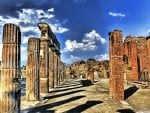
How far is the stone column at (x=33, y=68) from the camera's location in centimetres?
1372

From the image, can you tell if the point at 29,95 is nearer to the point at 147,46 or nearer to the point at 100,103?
the point at 100,103

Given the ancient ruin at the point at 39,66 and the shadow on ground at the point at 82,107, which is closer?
the ancient ruin at the point at 39,66

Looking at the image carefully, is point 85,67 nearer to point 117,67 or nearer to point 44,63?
point 44,63

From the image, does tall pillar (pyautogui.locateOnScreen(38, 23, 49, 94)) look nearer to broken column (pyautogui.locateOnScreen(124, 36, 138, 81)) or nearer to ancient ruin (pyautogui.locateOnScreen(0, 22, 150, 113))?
ancient ruin (pyautogui.locateOnScreen(0, 22, 150, 113))

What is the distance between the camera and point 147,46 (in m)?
25.5

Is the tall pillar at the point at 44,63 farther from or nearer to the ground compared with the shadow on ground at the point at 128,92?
farther from the ground

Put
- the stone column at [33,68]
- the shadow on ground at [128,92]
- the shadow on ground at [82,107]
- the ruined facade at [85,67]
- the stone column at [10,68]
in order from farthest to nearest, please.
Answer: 1. the ruined facade at [85,67]
2. the stone column at [33,68]
3. the shadow on ground at [128,92]
4. the shadow on ground at [82,107]
5. the stone column at [10,68]

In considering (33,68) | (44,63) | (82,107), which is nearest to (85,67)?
(44,63)

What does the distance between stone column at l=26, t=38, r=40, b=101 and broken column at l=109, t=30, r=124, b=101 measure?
413 centimetres

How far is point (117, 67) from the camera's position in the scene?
1266cm

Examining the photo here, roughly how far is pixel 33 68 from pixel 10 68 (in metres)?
5.52

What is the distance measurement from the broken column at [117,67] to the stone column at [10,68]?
5.49 meters

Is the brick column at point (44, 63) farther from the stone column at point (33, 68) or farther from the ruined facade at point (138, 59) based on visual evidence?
the ruined facade at point (138, 59)

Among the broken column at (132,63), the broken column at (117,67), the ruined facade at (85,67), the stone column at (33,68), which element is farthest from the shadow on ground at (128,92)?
the ruined facade at (85,67)
